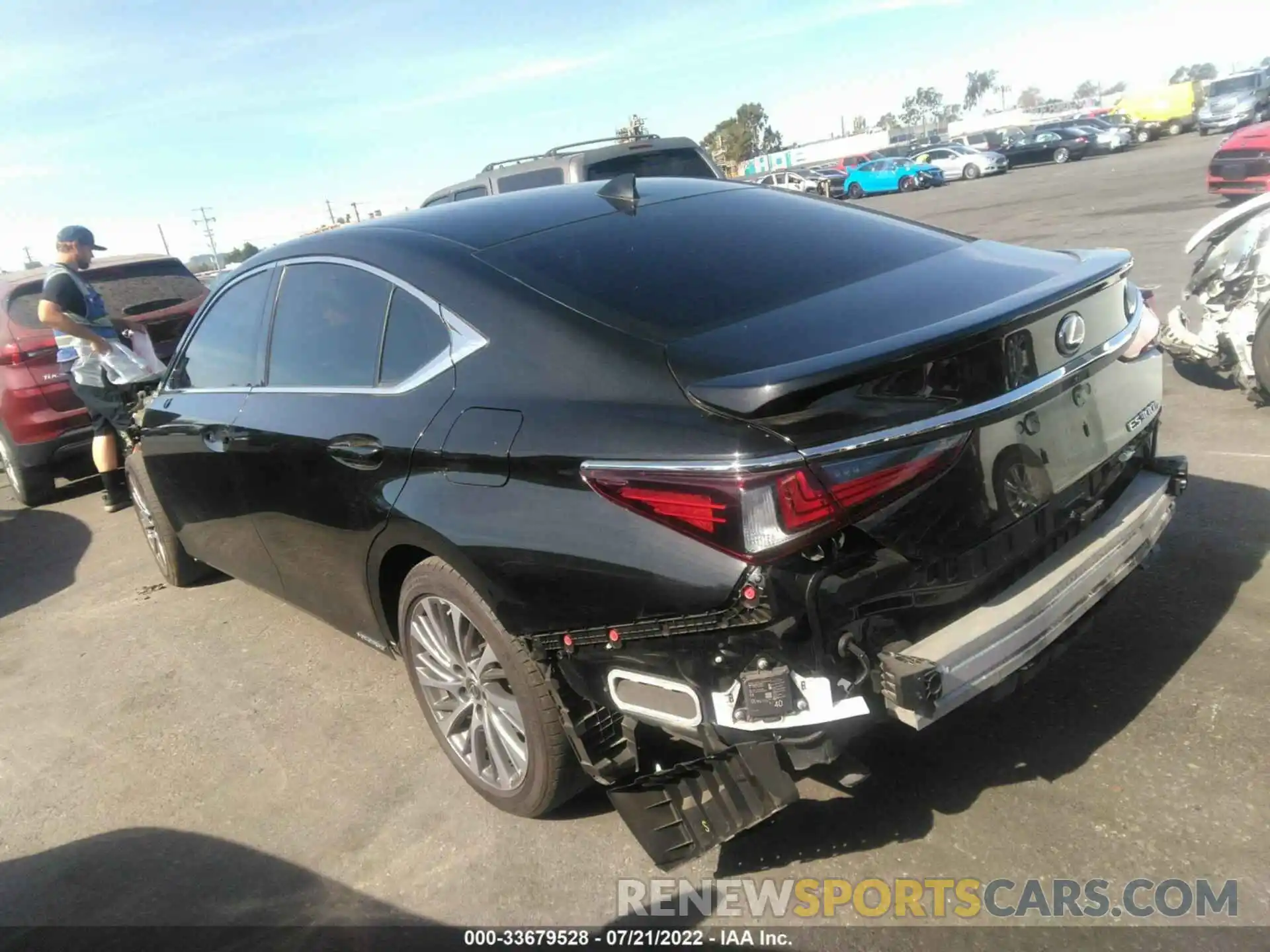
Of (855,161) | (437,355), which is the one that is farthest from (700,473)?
(855,161)

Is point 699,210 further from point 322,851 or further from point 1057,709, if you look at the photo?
point 322,851

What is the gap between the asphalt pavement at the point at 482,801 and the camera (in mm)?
2604

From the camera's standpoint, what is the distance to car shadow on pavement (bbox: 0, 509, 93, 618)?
5902 mm

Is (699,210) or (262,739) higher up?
(699,210)

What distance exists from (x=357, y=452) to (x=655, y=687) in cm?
131

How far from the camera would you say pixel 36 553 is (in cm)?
671

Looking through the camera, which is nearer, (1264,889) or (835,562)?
(835,562)

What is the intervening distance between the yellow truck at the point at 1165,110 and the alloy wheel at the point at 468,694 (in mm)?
43777

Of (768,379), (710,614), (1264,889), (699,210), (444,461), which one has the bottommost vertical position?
(1264,889)

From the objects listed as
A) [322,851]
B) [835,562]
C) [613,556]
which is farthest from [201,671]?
[835,562]

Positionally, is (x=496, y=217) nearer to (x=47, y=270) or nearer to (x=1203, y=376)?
(x=1203, y=376)

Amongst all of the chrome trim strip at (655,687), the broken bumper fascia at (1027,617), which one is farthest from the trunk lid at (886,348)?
the chrome trim strip at (655,687)

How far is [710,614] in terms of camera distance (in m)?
2.18

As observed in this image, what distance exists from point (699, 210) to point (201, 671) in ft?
9.94
